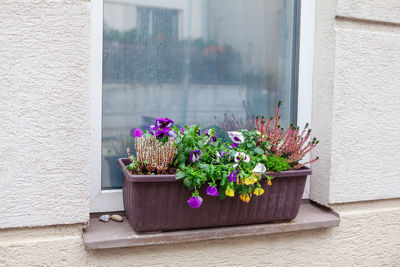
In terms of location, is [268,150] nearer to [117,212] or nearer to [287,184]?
[287,184]

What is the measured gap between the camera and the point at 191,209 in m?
1.75

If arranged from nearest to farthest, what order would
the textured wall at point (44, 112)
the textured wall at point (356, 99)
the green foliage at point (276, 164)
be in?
the textured wall at point (44, 112) → the green foliage at point (276, 164) → the textured wall at point (356, 99)

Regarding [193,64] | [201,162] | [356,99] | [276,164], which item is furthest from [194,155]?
[356,99]

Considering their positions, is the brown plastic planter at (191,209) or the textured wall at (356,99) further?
the textured wall at (356,99)

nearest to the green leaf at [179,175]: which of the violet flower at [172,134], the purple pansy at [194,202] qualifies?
the purple pansy at [194,202]

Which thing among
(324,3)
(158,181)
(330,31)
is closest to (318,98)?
(330,31)

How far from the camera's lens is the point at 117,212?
1992mm

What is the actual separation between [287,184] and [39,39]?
4.16 feet

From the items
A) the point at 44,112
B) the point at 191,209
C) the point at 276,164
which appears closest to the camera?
the point at 44,112

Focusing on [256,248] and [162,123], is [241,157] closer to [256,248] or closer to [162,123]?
[162,123]

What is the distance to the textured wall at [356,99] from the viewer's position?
2109 millimetres

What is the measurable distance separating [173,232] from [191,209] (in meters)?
0.13

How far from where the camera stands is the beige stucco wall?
1.61m

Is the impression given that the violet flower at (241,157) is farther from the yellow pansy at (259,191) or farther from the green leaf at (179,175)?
the green leaf at (179,175)
